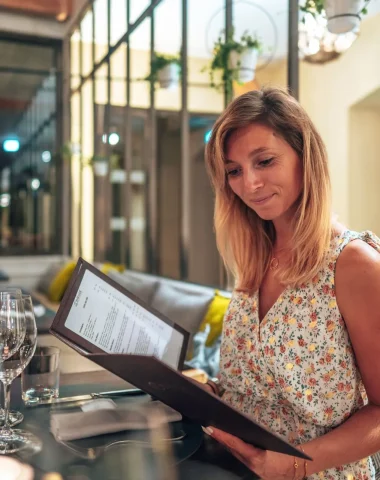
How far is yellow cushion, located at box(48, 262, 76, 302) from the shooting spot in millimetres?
6570

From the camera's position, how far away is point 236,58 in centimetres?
354

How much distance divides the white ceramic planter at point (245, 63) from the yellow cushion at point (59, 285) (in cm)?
364

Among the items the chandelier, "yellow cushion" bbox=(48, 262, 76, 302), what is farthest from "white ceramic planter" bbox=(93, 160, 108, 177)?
the chandelier

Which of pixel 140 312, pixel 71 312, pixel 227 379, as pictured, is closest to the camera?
pixel 71 312

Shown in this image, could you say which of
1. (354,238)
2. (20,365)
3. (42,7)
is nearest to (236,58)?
(354,238)

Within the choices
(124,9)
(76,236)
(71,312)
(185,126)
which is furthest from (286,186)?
(76,236)

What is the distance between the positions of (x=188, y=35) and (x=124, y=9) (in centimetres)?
193

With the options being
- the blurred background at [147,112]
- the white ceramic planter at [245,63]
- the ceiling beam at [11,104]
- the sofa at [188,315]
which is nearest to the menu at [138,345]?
the sofa at [188,315]

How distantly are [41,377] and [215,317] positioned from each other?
6.84 ft

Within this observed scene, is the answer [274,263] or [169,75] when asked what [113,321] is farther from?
[169,75]

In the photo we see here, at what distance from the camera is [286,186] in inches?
54.1

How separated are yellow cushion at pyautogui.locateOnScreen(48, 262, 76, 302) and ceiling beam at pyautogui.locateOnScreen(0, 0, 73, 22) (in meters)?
3.36

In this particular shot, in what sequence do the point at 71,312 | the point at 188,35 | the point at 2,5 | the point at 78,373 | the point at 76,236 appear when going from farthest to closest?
the point at 76,236, the point at 2,5, the point at 188,35, the point at 78,373, the point at 71,312

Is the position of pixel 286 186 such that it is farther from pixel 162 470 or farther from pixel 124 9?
pixel 124 9
